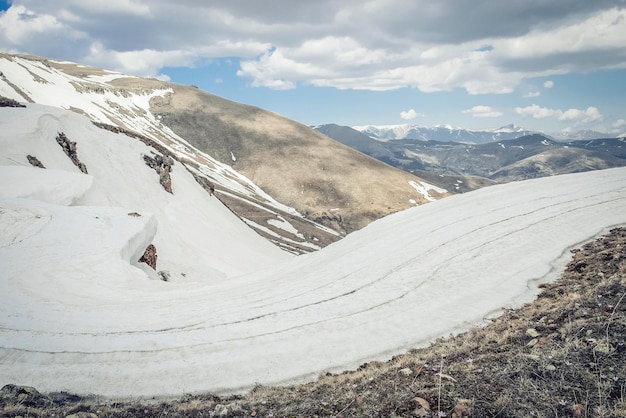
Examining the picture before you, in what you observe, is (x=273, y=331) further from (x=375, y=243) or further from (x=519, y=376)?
(x=375, y=243)

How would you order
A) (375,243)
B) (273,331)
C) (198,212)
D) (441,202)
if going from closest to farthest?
1. (273,331)
2. (375,243)
3. (441,202)
4. (198,212)

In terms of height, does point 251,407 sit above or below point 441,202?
below

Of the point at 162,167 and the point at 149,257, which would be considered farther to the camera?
the point at 162,167

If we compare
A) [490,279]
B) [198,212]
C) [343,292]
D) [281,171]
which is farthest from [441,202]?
[281,171]

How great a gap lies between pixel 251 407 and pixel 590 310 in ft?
30.5

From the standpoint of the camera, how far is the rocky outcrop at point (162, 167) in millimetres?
55562

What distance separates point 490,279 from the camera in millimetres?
15453

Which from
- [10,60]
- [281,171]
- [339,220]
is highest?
[10,60]

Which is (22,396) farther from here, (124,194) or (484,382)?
(124,194)

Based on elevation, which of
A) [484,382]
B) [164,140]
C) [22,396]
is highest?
[164,140]

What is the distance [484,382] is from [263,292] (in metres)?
11.0

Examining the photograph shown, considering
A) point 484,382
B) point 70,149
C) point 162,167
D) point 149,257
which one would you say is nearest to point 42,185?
point 149,257

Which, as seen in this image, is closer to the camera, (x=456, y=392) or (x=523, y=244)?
(x=456, y=392)

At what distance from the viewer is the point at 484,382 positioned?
26.8ft
